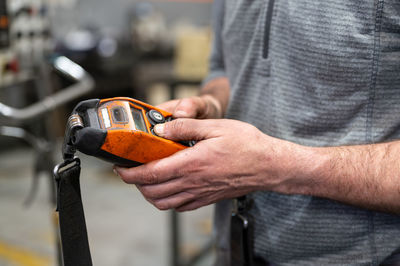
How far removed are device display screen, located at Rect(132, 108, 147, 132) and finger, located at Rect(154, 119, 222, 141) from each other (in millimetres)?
23

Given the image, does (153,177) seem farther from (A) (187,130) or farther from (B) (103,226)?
(B) (103,226)

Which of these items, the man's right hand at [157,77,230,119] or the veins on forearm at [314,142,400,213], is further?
the man's right hand at [157,77,230,119]

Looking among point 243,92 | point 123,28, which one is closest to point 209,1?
point 123,28

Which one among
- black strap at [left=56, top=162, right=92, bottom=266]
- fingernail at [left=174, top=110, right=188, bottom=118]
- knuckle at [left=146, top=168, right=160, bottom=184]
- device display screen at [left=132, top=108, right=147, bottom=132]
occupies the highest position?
device display screen at [left=132, top=108, right=147, bottom=132]

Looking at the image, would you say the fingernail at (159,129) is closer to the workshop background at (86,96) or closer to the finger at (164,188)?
the finger at (164,188)

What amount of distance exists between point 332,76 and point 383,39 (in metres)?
0.10

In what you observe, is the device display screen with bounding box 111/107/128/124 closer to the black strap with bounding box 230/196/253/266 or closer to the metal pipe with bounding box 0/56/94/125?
the black strap with bounding box 230/196/253/266

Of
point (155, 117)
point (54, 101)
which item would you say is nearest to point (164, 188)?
point (155, 117)

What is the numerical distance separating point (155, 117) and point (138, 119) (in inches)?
1.9

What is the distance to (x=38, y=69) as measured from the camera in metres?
2.22

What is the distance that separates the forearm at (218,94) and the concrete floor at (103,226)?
1.49m

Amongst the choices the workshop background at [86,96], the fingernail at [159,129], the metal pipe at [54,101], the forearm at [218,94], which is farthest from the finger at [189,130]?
the metal pipe at [54,101]

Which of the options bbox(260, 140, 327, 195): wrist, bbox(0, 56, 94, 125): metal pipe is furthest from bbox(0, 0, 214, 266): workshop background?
bbox(260, 140, 327, 195): wrist

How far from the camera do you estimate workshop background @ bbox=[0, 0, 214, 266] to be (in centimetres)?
200
